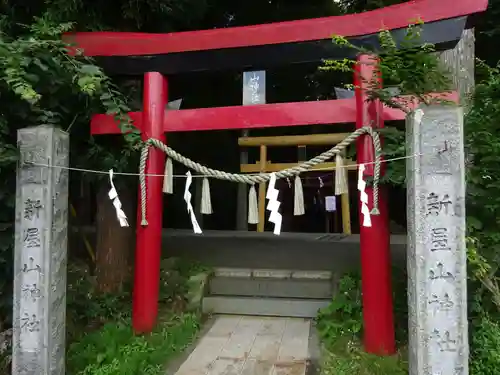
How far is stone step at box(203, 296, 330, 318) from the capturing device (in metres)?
6.38

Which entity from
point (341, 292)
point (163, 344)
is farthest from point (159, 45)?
point (341, 292)

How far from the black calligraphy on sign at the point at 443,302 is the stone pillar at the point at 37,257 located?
331 cm

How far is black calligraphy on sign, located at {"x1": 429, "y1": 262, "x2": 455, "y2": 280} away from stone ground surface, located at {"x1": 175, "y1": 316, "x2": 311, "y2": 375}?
1799mm

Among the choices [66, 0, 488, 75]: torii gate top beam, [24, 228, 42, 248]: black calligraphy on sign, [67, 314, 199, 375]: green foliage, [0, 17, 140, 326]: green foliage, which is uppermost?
[66, 0, 488, 75]: torii gate top beam

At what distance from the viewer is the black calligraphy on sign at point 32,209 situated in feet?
13.3

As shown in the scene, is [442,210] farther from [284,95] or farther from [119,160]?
[284,95]

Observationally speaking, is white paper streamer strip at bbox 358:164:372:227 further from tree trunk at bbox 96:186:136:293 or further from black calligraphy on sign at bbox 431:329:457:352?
tree trunk at bbox 96:186:136:293

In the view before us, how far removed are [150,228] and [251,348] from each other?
1.84m

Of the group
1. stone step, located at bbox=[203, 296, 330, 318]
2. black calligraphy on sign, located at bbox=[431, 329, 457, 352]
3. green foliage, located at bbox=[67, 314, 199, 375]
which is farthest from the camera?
stone step, located at bbox=[203, 296, 330, 318]

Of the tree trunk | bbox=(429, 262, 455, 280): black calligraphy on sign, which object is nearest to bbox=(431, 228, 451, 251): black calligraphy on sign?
bbox=(429, 262, 455, 280): black calligraphy on sign

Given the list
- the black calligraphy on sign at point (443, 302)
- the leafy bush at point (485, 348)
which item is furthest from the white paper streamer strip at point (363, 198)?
the leafy bush at point (485, 348)

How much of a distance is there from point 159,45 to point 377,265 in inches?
138

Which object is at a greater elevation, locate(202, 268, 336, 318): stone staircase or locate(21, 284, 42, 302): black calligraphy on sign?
locate(21, 284, 42, 302): black calligraphy on sign

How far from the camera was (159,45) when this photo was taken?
17.4ft
